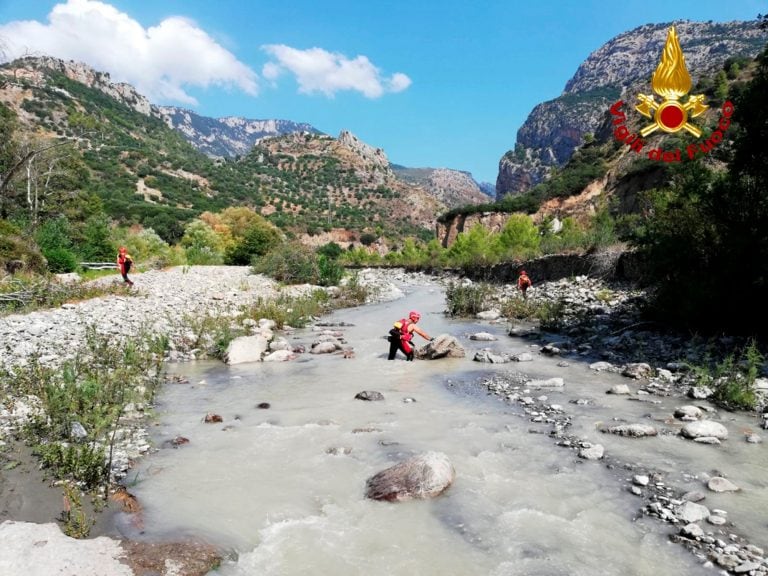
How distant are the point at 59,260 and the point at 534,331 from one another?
20511 mm

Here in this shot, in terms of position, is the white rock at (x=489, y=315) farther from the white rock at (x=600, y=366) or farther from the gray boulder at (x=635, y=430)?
the gray boulder at (x=635, y=430)

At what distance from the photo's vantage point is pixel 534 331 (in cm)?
1612

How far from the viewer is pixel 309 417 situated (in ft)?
26.4

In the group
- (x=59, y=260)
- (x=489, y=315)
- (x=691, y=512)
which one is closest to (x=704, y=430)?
(x=691, y=512)

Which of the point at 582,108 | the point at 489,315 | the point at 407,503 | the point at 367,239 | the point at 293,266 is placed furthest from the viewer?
the point at 582,108

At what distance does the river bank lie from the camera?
9109mm

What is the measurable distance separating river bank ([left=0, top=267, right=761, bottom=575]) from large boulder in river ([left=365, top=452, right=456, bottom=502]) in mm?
2182

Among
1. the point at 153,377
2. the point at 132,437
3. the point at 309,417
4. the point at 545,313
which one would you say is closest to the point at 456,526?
the point at 309,417

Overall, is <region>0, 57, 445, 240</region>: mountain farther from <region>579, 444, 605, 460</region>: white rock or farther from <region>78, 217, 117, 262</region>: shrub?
<region>579, 444, 605, 460</region>: white rock

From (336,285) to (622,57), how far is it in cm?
21496

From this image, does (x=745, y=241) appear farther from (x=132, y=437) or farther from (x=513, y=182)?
(x=513, y=182)

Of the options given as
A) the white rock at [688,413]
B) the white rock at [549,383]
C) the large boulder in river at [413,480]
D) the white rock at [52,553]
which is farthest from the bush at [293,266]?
the white rock at [52,553]

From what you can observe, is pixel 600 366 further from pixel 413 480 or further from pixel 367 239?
pixel 367 239

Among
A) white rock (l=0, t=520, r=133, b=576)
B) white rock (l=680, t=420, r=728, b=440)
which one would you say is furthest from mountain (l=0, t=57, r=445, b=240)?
white rock (l=680, t=420, r=728, b=440)
